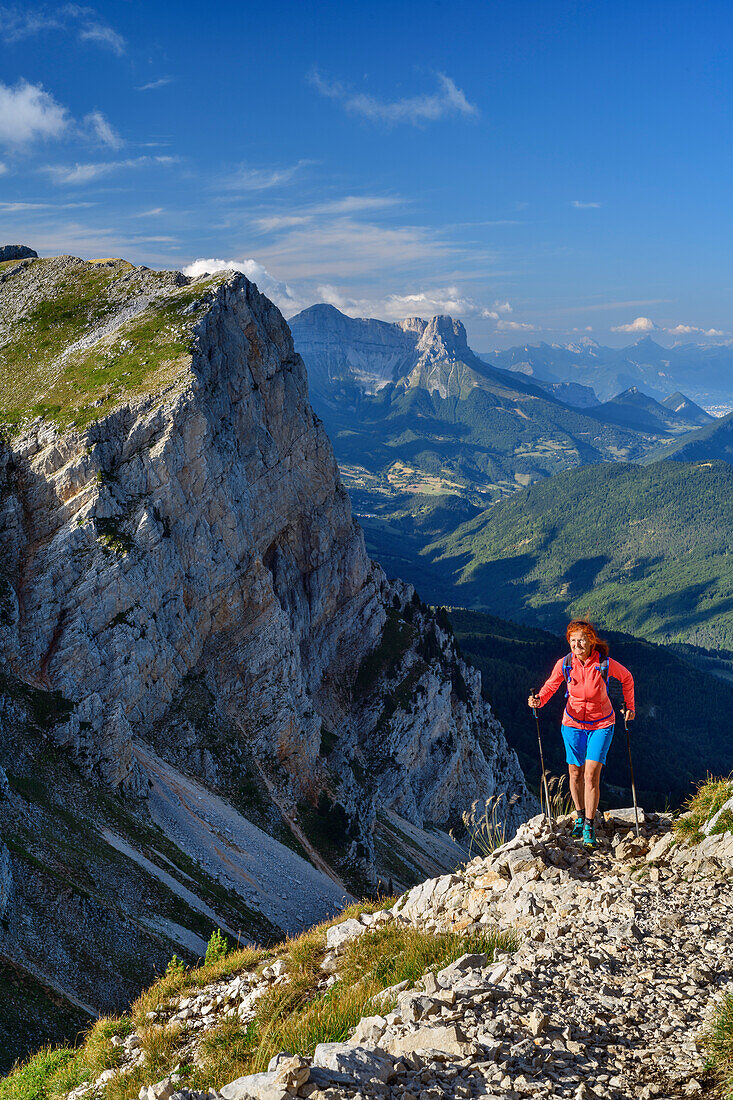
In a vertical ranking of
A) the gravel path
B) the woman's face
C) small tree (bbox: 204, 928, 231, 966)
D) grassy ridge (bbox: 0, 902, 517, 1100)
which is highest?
the woman's face

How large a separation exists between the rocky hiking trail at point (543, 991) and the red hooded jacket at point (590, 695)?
80.2 inches

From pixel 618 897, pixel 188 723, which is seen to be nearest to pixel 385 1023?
pixel 618 897

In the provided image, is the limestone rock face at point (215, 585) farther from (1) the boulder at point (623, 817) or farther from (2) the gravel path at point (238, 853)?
(1) the boulder at point (623, 817)

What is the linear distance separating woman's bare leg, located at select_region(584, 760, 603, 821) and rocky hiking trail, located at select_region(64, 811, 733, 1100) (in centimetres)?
63

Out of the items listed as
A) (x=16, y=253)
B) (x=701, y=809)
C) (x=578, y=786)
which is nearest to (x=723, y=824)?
(x=701, y=809)

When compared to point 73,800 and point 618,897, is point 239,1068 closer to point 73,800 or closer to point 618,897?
point 618,897

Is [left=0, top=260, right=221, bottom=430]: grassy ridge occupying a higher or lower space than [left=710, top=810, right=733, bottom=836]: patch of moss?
higher

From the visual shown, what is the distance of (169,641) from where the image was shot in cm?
5447

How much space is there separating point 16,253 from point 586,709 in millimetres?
96585

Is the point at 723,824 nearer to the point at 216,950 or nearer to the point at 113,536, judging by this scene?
the point at 216,950

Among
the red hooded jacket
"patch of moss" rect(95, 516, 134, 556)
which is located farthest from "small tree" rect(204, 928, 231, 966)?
"patch of moss" rect(95, 516, 134, 556)

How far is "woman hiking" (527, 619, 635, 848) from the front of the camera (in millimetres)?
13023

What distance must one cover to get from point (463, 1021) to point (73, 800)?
114 feet

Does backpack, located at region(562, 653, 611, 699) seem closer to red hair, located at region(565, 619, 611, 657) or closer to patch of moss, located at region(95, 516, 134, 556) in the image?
red hair, located at region(565, 619, 611, 657)
